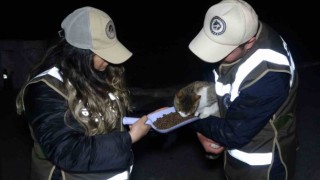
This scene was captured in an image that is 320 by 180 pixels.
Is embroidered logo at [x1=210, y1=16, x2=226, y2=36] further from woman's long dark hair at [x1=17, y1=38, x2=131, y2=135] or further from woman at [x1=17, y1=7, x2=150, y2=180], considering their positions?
woman's long dark hair at [x1=17, y1=38, x2=131, y2=135]

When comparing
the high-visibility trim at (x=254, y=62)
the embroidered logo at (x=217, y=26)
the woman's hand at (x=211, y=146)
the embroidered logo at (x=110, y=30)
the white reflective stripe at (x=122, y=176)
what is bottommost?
the woman's hand at (x=211, y=146)

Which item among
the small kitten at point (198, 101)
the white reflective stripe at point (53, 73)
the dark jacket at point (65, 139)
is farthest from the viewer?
the small kitten at point (198, 101)

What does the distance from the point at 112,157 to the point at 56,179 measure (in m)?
0.39

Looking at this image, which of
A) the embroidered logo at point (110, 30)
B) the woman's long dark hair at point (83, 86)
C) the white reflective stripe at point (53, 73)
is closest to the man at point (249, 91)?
the embroidered logo at point (110, 30)

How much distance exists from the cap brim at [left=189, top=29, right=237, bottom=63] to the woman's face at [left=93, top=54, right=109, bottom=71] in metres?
0.60

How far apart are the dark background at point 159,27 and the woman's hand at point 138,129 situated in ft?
15.5

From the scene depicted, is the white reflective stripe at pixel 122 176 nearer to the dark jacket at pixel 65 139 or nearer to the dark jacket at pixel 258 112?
the dark jacket at pixel 65 139

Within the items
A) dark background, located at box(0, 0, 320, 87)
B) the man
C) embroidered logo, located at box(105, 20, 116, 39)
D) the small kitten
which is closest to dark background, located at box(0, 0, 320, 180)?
dark background, located at box(0, 0, 320, 87)

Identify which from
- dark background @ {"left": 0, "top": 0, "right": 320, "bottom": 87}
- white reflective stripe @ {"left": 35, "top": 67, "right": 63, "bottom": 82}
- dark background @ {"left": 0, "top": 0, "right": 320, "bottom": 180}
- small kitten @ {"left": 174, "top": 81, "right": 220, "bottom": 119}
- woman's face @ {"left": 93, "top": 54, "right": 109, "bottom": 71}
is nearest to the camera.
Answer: white reflective stripe @ {"left": 35, "top": 67, "right": 63, "bottom": 82}

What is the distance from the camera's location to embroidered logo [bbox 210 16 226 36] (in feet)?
8.39

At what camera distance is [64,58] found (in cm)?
243

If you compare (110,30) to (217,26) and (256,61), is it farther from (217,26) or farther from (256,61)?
(256,61)

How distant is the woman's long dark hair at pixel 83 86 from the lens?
2375mm

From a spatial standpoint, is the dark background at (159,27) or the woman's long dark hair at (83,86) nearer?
the woman's long dark hair at (83,86)
